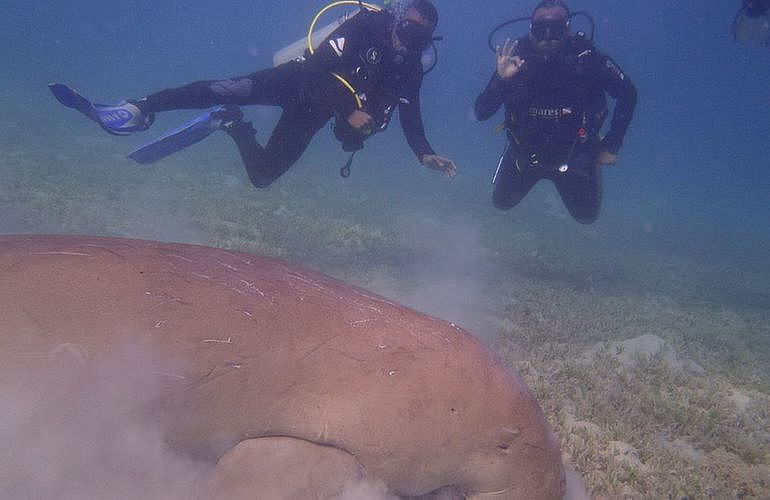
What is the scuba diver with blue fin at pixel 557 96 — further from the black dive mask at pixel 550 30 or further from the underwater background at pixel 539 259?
the underwater background at pixel 539 259

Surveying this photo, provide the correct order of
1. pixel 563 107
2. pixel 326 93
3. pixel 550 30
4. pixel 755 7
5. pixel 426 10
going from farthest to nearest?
pixel 755 7 < pixel 563 107 < pixel 550 30 < pixel 426 10 < pixel 326 93

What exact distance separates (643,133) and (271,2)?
133m

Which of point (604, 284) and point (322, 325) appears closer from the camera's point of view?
point (322, 325)

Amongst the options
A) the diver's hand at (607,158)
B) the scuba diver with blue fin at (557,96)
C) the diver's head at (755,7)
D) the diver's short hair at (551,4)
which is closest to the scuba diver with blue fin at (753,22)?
the diver's head at (755,7)

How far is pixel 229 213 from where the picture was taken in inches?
465

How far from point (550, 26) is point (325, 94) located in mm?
4328

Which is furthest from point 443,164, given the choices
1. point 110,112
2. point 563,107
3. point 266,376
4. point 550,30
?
point 266,376

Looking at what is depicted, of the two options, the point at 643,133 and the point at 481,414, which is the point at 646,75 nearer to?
the point at 643,133

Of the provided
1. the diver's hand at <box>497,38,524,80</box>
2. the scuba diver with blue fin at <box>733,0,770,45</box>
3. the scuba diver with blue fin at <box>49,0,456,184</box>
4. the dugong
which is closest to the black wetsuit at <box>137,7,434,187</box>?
the scuba diver with blue fin at <box>49,0,456,184</box>

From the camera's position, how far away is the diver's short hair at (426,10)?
22.9 ft

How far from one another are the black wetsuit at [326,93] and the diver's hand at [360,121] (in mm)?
292

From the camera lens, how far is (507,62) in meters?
7.86

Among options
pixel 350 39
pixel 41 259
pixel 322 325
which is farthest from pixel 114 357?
pixel 350 39

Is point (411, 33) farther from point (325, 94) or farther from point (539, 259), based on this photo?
point (539, 259)
